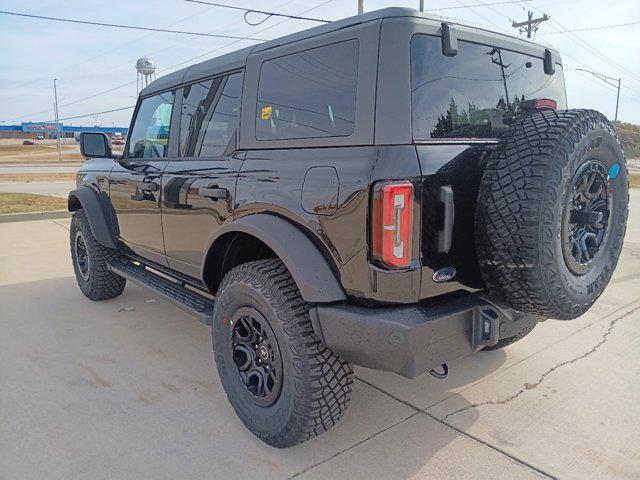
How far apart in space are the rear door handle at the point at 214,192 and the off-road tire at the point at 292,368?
A: 0.47 metres

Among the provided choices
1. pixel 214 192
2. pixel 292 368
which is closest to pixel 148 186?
pixel 214 192

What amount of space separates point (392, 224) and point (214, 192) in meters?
1.26

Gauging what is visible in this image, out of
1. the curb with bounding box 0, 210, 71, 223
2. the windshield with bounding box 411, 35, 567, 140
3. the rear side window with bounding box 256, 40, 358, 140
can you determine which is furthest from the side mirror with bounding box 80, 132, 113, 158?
the curb with bounding box 0, 210, 71, 223

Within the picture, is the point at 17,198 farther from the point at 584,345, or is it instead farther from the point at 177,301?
the point at 584,345

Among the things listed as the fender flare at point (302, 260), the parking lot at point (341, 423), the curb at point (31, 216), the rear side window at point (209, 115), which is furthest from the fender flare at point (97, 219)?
the curb at point (31, 216)

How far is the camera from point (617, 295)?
190 inches

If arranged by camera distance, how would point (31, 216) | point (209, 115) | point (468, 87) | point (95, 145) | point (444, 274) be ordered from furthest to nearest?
point (31, 216) → point (95, 145) → point (209, 115) → point (468, 87) → point (444, 274)

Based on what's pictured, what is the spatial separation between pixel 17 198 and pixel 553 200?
12.3 meters

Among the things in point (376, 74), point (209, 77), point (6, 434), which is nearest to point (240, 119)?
point (209, 77)

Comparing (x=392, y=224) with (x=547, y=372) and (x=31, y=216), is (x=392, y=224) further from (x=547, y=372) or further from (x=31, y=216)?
(x=31, y=216)

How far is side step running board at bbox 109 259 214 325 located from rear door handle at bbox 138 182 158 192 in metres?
0.70

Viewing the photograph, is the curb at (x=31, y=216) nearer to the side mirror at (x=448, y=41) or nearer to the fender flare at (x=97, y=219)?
the fender flare at (x=97, y=219)

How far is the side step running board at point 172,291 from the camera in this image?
2980 millimetres

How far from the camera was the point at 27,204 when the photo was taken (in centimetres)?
1052
